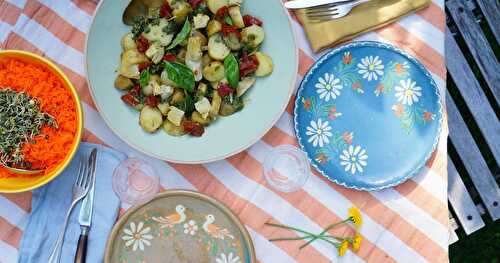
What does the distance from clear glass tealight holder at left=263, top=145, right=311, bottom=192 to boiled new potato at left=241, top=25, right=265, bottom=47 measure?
0.21 meters

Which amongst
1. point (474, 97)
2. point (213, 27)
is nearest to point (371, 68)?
point (213, 27)

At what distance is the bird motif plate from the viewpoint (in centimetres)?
123

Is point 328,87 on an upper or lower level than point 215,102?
lower

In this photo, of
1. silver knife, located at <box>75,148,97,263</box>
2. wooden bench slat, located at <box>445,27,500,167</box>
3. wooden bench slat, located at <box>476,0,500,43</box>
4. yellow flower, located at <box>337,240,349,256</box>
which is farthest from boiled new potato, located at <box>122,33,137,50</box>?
wooden bench slat, located at <box>476,0,500,43</box>

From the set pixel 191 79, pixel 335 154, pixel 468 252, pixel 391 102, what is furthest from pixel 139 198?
pixel 468 252

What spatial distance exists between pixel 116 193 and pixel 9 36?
364 mm

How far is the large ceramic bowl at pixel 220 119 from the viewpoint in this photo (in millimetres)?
1171

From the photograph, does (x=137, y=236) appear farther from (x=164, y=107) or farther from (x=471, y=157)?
(x=471, y=157)

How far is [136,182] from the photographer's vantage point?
1.26 metres

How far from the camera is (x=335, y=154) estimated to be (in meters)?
1.27

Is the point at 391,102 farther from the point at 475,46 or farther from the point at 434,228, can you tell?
the point at 475,46

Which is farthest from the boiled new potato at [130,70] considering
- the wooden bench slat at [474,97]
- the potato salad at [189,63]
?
the wooden bench slat at [474,97]

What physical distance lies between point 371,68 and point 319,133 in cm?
16

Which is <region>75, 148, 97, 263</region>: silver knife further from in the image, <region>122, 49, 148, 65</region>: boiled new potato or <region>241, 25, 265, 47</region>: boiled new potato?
<region>241, 25, 265, 47</region>: boiled new potato
